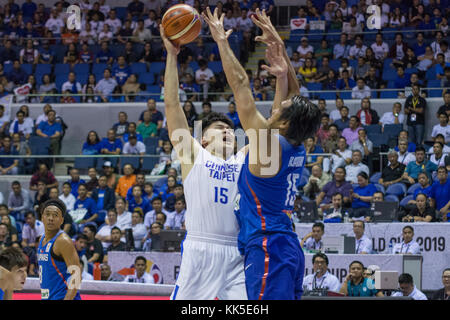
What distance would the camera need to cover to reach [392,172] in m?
14.6

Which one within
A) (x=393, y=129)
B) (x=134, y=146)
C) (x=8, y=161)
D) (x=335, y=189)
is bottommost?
(x=335, y=189)

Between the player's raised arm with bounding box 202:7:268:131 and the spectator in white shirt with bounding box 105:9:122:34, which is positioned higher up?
the spectator in white shirt with bounding box 105:9:122:34

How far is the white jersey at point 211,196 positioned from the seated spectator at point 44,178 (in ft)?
38.6

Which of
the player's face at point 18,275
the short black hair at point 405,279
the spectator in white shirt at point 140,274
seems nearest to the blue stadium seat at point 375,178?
the short black hair at point 405,279

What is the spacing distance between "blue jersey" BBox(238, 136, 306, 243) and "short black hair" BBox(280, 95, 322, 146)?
0.07 metres

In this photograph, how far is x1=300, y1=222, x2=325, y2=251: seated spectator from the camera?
1252cm

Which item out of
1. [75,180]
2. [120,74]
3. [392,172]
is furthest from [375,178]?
[120,74]

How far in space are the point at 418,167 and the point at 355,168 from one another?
1220mm

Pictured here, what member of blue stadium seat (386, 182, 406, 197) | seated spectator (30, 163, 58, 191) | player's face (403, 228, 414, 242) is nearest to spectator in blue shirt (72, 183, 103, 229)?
seated spectator (30, 163, 58, 191)

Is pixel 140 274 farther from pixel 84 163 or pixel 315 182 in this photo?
pixel 84 163

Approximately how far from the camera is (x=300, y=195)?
14586mm

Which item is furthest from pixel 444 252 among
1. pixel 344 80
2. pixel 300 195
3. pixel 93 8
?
pixel 93 8

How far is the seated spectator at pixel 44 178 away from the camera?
16.7 m

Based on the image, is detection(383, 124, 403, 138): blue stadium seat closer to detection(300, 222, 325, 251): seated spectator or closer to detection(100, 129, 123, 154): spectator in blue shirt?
detection(300, 222, 325, 251): seated spectator
